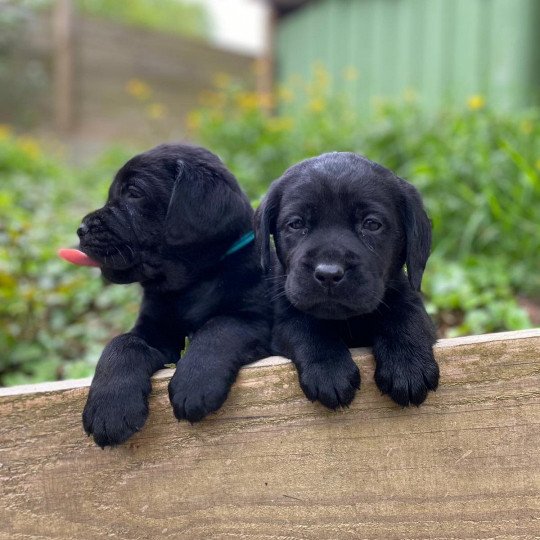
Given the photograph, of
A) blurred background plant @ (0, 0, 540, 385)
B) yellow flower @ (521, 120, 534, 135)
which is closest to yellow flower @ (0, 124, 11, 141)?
blurred background plant @ (0, 0, 540, 385)

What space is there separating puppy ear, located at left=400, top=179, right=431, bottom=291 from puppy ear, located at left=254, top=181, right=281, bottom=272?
413 millimetres

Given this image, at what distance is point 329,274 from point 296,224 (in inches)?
12.8

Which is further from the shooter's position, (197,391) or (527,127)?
(527,127)

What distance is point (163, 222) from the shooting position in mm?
2438

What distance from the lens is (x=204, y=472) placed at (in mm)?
2062

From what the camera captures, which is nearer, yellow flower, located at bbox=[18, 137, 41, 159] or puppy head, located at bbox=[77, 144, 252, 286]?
puppy head, located at bbox=[77, 144, 252, 286]

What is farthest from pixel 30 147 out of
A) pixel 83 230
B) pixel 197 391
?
pixel 197 391

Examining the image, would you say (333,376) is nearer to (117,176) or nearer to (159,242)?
(159,242)

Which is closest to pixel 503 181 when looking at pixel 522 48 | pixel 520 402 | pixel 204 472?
pixel 522 48

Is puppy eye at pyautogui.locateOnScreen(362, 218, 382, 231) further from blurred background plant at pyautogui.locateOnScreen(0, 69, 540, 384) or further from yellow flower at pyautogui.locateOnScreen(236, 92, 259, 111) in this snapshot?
yellow flower at pyautogui.locateOnScreen(236, 92, 259, 111)

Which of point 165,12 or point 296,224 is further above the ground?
point 296,224

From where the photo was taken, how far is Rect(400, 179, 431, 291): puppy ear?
90.2 inches

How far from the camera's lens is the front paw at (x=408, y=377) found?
6.39ft

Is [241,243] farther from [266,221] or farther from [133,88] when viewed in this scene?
[133,88]
